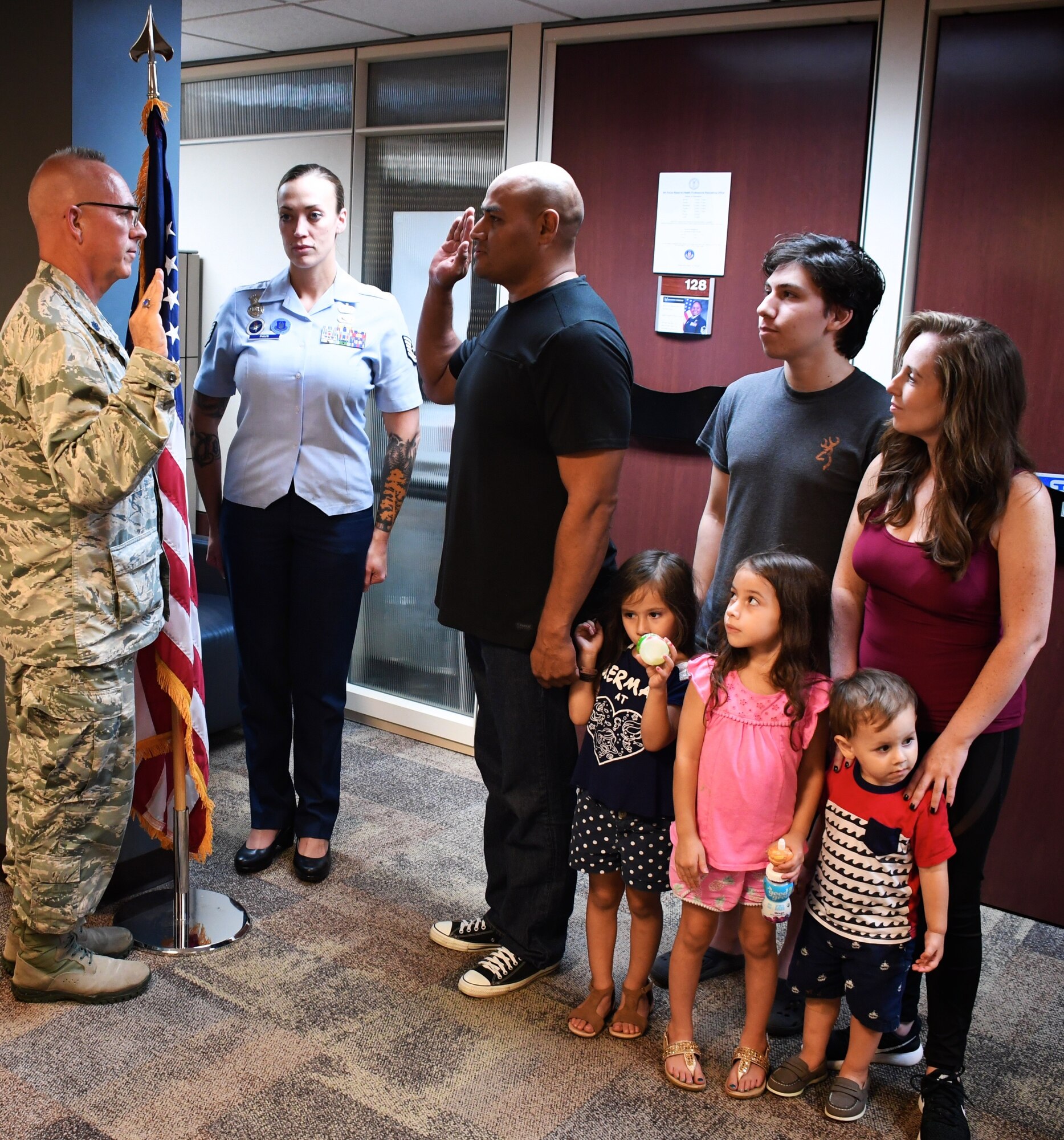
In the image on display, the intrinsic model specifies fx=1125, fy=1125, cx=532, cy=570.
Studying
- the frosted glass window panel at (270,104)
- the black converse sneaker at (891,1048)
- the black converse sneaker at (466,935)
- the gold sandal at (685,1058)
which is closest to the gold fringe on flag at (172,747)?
the black converse sneaker at (466,935)

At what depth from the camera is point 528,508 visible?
2285mm

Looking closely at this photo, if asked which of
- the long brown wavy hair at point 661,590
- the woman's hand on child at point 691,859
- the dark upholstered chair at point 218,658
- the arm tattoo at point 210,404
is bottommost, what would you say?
the dark upholstered chair at point 218,658

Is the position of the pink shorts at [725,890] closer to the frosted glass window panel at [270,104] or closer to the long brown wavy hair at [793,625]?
the long brown wavy hair at [793,625]

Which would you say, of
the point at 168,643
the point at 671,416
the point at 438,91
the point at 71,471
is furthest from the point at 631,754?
the point at 438,91

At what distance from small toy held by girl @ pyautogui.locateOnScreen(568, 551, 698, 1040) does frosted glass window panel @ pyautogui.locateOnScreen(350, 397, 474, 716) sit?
166cm

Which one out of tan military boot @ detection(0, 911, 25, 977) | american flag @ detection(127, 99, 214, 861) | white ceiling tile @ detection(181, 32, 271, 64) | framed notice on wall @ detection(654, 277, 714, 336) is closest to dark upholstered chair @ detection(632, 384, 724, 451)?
framed notice on wall @ detection(654, 277, 714, 336)

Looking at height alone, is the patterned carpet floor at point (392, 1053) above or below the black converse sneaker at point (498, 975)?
below

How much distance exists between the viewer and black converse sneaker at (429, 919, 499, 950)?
262 cm

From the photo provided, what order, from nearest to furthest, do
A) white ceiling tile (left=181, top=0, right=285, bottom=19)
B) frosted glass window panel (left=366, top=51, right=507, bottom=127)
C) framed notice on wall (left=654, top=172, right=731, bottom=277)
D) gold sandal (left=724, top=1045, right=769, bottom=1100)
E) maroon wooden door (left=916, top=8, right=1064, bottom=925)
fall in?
gold sandal (left=724, top=1045, right=769, bottom=1100) < maroon wooden door (left=916, top=8, right=1064, bottom=925) < framed notice on wall (left=654, top=172, right=731, bottom=277) < white ceiling tile (left=181, top=0, right=285, bottom=19) < frosted glass window panel (left=366, top=51, right=507, bottom=127)

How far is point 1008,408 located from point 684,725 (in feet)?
2.64

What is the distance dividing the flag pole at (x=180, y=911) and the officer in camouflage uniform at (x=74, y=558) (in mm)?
185

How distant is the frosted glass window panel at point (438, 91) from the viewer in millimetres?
3570

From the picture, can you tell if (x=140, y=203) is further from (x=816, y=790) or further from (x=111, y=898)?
(x=816, y=790)

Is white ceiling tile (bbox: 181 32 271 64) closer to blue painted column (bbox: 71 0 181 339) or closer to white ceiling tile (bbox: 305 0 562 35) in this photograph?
white ceiling tile (bbox: 305 0 562 35)
